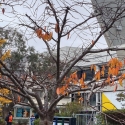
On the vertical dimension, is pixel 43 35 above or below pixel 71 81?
above

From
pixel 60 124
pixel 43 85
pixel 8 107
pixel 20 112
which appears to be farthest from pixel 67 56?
pixel 20 112

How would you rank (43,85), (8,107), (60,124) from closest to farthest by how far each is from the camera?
(43,85), (60,124), (8,107)

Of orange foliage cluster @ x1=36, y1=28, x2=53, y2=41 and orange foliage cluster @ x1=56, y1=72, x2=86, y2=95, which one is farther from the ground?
orange foliage cluster @ x1=36, y1=28, x2=53, y2=41

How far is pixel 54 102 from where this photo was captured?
5.61m

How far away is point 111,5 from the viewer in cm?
633

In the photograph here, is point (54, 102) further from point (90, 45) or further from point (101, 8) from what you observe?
point (101, 8)

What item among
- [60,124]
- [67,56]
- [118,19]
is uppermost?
[118,19]

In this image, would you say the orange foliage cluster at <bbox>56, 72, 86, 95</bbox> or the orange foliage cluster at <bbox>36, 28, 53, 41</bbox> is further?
the orange foliage cluster at <bbox>36, 28, 53, 41</bbox>

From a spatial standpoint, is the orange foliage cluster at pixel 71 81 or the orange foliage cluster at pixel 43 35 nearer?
the orange foliage cluster at pixel 71 81

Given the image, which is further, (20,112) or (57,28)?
(20,112)

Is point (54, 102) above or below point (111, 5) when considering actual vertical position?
below

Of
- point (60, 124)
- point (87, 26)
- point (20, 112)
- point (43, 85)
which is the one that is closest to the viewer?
point (87, 26)

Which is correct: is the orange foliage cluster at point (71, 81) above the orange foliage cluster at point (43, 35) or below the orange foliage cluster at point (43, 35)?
below

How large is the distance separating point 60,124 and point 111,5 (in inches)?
411
